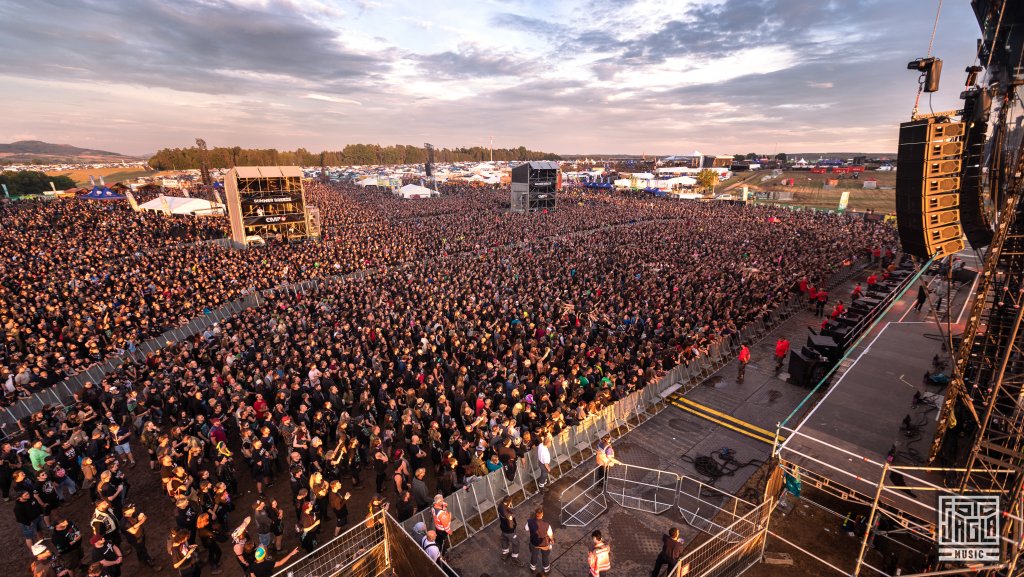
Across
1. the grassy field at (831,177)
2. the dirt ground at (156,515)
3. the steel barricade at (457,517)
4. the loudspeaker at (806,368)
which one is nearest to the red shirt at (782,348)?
the loudspeaker at (806,368)

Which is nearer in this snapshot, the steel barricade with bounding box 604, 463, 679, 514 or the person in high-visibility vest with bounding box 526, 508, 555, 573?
the person in high-visibility vest with bounding box 526, 508, 555, 573

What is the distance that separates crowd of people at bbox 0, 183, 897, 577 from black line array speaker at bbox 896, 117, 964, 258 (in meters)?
7.02

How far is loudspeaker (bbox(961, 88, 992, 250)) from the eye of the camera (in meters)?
8.30

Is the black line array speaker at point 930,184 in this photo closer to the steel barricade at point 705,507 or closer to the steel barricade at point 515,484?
the steel barricade at point 705,507

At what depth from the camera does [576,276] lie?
24031 millimetres

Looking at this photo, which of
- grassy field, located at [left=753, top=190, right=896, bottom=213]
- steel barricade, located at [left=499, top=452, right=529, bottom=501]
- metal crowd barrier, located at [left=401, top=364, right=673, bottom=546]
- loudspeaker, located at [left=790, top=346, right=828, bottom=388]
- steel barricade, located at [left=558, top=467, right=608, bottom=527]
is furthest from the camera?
grassy field, located at [left=753, top=190, right=896, bottom=213]

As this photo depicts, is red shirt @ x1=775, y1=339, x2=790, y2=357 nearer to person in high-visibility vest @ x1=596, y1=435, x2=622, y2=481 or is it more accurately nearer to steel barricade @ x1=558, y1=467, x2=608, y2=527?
steel barricade @ x1=558, y1=467, x2=608, y2=527

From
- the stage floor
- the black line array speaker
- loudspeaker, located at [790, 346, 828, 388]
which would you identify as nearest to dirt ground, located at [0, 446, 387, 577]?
the stage floor

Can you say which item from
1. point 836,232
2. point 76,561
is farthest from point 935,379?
point 836,232

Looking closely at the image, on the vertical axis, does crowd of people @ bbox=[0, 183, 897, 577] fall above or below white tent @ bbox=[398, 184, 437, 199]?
below

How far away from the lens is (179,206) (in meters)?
40.2

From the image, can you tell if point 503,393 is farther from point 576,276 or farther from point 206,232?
point 206,232

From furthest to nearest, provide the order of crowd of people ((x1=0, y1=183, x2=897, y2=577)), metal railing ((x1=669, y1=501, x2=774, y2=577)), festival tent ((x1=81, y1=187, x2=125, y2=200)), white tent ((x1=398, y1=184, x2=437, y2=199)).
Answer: white tent ((x1=398, y1=184, x2=437, y2=199)), festival tent ((x1=81, y1=187, x2=125, y2=200)), crowd of people ((x1=0, y1=183, x2=897, y2=577)), metal railing ((x1=669, y1=501, x2=774, y2=577))

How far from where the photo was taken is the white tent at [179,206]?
39.2 meters
